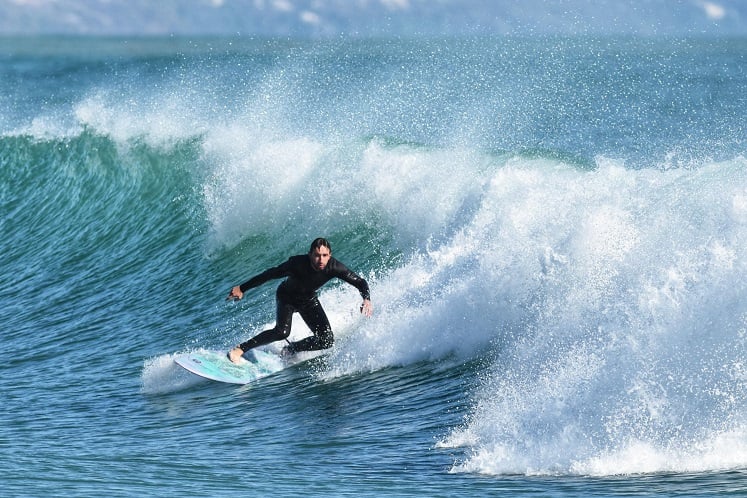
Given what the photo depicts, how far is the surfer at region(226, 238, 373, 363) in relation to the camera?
38.3ft

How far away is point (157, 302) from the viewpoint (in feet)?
54.1

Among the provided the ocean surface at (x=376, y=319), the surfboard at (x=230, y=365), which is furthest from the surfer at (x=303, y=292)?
the ocean surface at (x=376, y=319)

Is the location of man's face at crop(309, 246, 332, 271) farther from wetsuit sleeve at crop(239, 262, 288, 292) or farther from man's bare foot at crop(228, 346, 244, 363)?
man's bare foot at crop(228, 346, 244, 363)

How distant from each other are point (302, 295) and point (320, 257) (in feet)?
2.30

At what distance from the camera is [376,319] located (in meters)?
12.8

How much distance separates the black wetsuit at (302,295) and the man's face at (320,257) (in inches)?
4.2

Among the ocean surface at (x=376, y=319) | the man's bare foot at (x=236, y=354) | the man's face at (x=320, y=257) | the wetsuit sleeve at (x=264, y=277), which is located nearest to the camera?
the ocean surface at (x=376, y=319)

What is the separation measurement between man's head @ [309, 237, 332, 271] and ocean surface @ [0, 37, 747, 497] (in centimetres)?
128

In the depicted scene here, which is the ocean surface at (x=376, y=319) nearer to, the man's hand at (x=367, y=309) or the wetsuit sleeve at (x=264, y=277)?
the man's hand at (x=367, y=309)

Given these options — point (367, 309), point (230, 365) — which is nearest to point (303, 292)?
point (367, 309)

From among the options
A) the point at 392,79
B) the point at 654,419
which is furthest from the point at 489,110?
the point at 654,419

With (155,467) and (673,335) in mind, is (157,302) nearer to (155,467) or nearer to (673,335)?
(155,467)

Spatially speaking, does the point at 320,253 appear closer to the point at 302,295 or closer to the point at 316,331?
the point at 302,295

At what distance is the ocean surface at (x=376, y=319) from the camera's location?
8.94m
